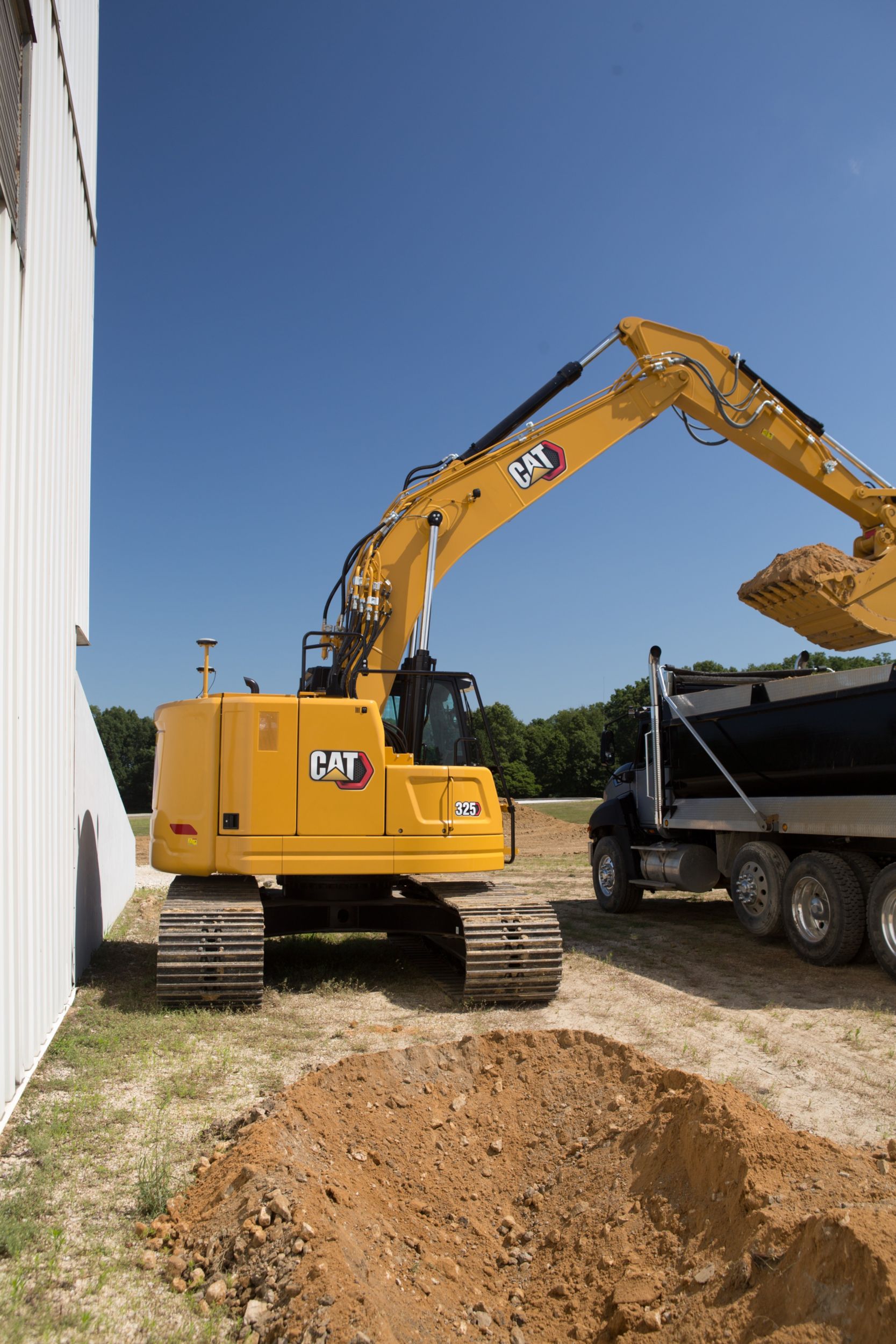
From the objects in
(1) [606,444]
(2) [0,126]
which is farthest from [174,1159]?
(1) [606,444]

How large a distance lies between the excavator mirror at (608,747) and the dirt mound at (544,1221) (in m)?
8.21

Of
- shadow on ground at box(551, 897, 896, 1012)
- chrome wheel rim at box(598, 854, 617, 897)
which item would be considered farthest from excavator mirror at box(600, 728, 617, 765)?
shadow on ground at box(551, 897, 896, 1012)

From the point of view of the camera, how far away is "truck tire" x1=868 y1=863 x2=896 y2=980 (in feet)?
26.6

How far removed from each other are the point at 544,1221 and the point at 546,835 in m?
24.8

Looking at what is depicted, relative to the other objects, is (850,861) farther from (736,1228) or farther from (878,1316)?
(878,1316)

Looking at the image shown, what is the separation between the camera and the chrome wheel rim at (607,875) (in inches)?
527

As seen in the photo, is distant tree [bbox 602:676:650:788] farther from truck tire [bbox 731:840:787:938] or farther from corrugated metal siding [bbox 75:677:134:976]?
corrugated metal siding [bbox 75:677:134:976]

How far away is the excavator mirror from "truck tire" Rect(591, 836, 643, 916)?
43.7 inches

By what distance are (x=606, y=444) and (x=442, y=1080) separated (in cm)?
760

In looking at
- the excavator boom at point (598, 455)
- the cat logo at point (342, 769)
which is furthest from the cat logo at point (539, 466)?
the cat logo at point (342, 769)

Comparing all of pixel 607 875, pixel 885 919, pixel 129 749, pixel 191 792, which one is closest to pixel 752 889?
pixel 885 919

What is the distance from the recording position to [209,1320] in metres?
3.20

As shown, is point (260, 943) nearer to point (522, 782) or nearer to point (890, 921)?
point (890, 921)

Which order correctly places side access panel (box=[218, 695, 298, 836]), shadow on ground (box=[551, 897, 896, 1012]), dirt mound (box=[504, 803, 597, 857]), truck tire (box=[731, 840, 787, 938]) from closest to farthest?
side access panel (box=[218, 695, 298, 836]) < shadow on ground (box=[551, 897, 896, 1012]) < truck tire (box=[731, 840, 787, 938]) < dirt mound (box=[504, 803, 597, 857])
